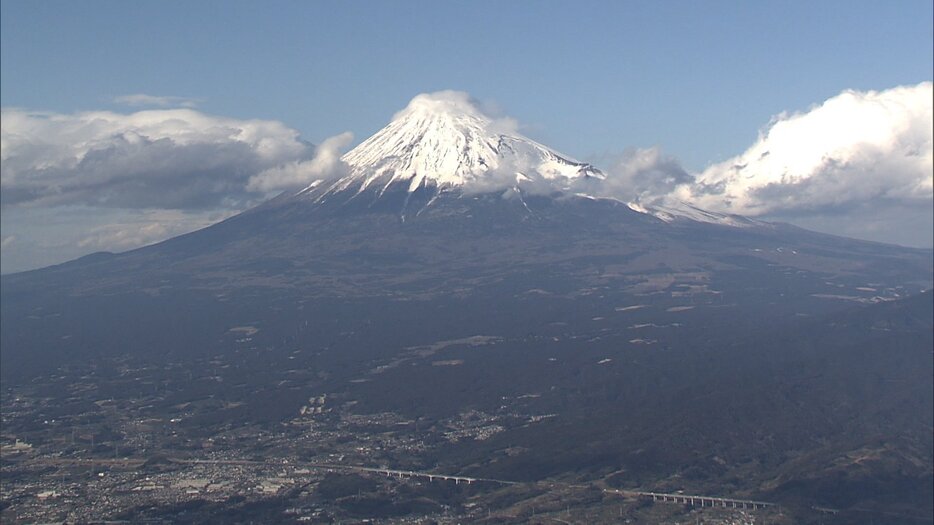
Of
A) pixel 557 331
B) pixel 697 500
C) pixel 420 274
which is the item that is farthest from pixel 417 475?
pixel 420 274

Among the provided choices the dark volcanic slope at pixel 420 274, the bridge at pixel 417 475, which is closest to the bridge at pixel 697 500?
the bridge at pixel 417 475

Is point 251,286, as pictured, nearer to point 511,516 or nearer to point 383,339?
point 383,339

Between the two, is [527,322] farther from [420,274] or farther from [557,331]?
[420,274]

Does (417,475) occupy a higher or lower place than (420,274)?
lower

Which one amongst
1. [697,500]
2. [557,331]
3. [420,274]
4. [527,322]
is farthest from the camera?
[420,274]

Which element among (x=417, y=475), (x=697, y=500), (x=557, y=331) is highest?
(x=557, y=331)

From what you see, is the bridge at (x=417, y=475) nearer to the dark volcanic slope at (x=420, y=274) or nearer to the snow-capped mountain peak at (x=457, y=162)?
the dark volcanic slope at (x=420, y=274)

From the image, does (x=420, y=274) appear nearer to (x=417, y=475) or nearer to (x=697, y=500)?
(x=417, y=475)

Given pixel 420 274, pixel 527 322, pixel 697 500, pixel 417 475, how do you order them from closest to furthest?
1. pixel 697 500
2. pixel 417 475
3. pixel 527 322
4. pixel 420 274

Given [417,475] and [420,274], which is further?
[420,274]

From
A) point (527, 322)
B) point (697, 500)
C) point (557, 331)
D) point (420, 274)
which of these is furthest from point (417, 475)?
point (420, 274)
